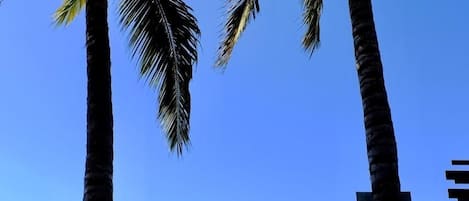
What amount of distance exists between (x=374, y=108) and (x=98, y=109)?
353cm

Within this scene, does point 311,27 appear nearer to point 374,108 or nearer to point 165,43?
point 165,43

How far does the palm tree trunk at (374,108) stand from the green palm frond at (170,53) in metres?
3.32

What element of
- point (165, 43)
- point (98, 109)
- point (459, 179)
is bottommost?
point (459, 179)

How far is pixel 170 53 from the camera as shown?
486 inches

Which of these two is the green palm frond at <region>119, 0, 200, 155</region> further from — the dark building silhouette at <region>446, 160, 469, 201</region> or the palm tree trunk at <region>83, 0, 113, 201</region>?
the dark building silhouette at <region>446, 160, 469, 201</region>

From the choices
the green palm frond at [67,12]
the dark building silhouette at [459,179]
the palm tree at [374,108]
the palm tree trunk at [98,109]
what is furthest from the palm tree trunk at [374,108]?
the green palm frond at [67,12]

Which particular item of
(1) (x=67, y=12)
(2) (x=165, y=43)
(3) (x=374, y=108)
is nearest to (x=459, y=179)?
(3) (x=374, y=108)

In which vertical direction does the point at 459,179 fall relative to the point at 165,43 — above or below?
below

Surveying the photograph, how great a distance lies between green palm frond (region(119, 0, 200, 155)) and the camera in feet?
39.4

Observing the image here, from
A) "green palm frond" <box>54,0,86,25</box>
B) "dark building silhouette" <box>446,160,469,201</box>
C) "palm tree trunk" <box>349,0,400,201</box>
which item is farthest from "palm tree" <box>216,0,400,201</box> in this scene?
"green palm frond" <box>54,0,86,25</box>

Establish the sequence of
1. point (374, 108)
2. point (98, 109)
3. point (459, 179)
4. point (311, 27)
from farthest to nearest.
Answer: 1. point (311, 27)
2. point (459, 179)
3. point (98, 109)
4. point (374, 108)

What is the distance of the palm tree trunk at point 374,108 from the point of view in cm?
845

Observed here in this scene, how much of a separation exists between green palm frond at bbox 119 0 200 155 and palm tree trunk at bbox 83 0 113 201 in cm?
128

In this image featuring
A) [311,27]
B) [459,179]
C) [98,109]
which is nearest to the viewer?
[98,109]
